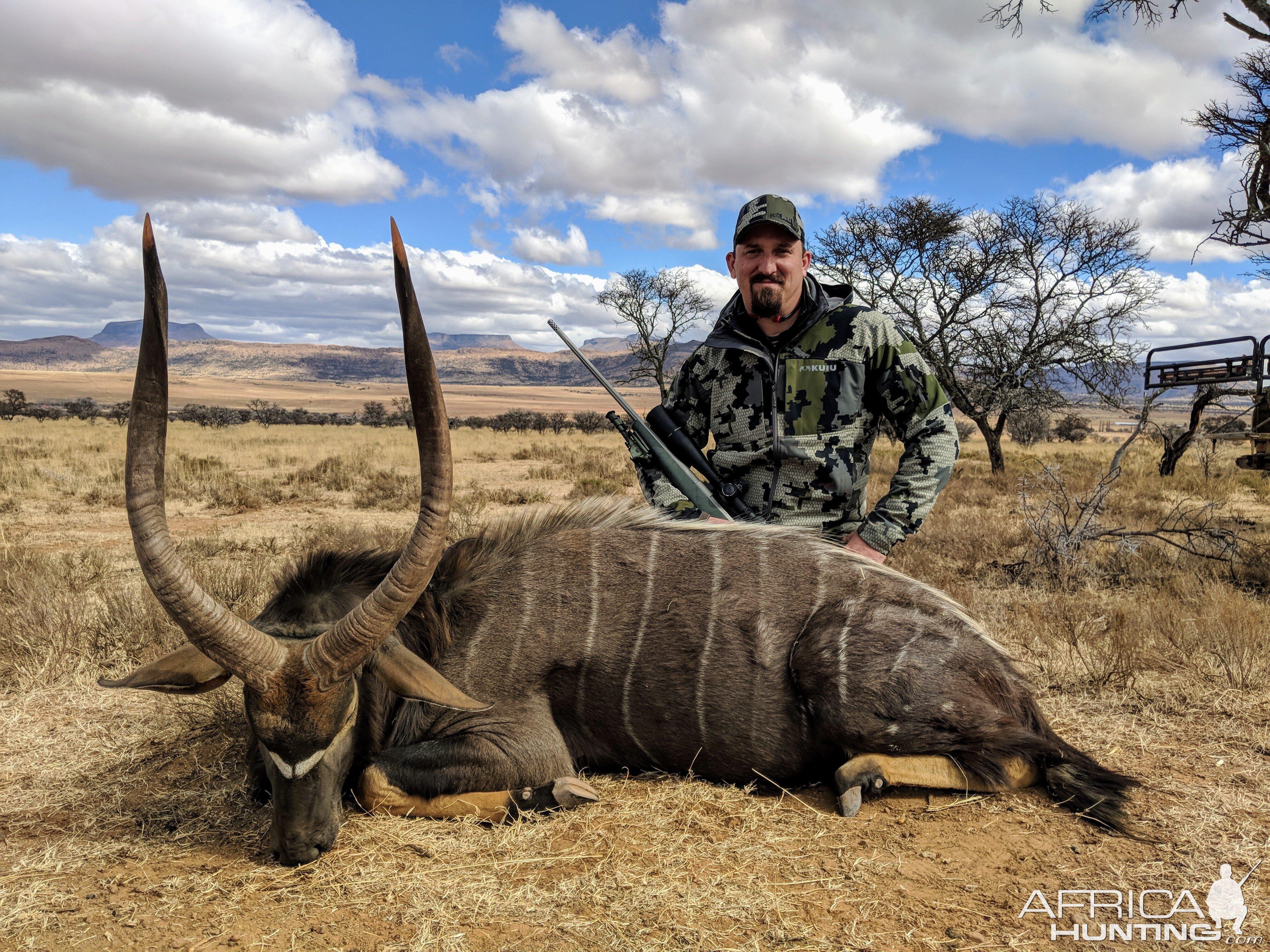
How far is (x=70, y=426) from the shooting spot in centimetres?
3300

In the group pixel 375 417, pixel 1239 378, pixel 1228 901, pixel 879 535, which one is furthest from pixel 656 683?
pixel 375 417

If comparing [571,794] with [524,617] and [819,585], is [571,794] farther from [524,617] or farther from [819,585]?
[819,585]

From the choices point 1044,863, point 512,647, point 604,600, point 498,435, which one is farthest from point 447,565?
point 498,435

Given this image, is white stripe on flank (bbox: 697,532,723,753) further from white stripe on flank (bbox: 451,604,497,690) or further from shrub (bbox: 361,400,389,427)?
shrub (bbox: 361,400,389,427)

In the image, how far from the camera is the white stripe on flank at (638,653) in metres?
3.75

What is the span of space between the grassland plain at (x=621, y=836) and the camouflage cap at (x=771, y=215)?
3.12 metres

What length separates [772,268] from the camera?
4762mm

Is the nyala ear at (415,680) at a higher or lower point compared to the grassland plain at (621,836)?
higher

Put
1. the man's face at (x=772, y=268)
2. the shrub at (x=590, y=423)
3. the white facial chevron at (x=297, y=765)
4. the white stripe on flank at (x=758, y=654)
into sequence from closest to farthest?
1. the white facial chevron at (x=297, y=765)
2. the white stripe on flank at (x=758, y=654)
3. the man's face at (x=772, y=268)
4. the shrub at (x=590, y=423)

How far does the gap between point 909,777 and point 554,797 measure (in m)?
1.55

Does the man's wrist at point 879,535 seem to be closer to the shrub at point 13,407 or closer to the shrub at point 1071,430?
the shrub at point 13,407

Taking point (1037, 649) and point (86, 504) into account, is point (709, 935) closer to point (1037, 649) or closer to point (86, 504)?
point (1037, 649)

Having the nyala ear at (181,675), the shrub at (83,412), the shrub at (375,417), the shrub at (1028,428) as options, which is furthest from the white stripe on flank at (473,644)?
the shrub at (375,417)

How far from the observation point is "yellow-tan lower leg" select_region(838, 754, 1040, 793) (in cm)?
353
